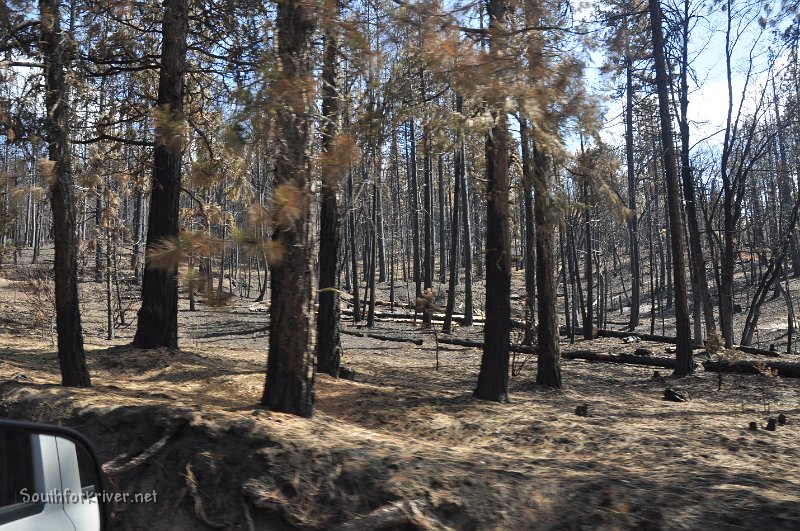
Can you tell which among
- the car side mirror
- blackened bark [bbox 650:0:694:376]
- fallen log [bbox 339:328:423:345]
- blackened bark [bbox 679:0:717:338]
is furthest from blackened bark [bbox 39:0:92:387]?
blackened bark [bbox 679:0:717:338]

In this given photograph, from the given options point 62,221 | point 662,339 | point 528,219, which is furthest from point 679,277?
point 62,221

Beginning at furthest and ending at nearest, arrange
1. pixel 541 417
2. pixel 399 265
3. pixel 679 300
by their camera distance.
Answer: pixel 399 265
pixel 679 300
pixel 541 417

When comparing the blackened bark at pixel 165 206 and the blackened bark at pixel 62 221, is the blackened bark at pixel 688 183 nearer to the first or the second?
the blackened bark at pixel 165 206

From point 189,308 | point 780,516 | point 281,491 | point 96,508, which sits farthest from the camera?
point 189,308

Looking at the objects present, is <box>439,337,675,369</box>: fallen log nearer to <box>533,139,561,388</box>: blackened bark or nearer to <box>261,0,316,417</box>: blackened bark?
<box>533,139,561,388</box>: blackened bark

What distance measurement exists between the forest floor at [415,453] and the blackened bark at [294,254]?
15.6 inches

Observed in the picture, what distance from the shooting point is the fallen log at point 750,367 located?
45.9ft

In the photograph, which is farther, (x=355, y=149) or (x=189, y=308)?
(x=189, y=308)

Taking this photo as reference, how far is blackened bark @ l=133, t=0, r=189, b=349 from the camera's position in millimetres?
12164

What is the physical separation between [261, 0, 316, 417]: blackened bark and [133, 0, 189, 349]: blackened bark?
596 centimetres

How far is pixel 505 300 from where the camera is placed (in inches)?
410

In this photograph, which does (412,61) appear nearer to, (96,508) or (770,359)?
(96,508)

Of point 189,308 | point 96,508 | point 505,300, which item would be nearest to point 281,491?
point 96,508

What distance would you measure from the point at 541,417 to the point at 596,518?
5.25 meters
